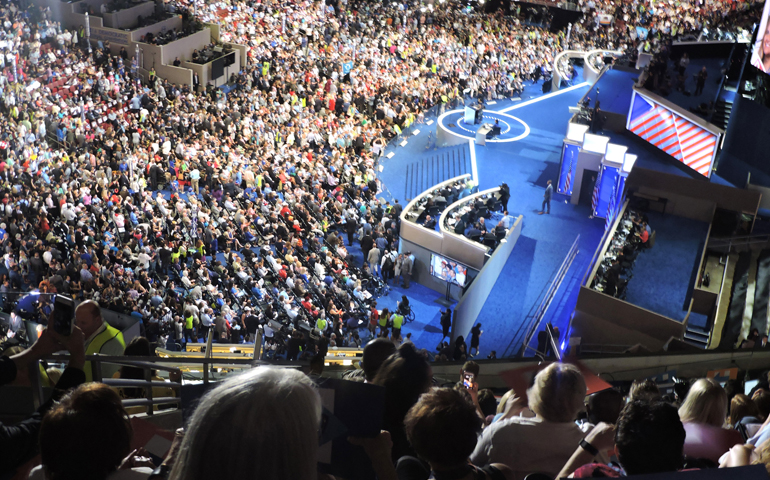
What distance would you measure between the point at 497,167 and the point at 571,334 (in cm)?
1321

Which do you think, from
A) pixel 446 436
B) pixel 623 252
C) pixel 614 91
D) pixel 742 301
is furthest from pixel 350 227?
pixel 446 436

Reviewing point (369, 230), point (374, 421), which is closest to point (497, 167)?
point (369, 230)

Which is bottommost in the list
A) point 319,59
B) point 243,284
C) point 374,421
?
point 243,284

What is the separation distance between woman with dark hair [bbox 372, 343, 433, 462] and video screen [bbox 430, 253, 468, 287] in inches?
676

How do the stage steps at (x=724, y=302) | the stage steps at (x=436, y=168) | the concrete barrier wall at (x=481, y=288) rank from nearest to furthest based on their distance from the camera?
the stage steps at (x=724, y=302) < the concrete barrier wall at (x=481, y=288) < the stage steps at (x=436, y=168)

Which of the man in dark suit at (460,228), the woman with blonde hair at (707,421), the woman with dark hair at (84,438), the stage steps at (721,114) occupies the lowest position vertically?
the man in dark suit at (460,228)

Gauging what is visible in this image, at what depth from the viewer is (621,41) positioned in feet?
140

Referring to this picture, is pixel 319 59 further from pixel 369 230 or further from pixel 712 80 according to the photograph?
pixel 712 80

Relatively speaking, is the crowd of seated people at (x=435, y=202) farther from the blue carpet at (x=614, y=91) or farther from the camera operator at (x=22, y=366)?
the camera operator at (x=22, y=366)

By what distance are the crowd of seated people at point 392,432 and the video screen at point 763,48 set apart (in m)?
16.3

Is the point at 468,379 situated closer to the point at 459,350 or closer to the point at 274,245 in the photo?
the point at 459,350

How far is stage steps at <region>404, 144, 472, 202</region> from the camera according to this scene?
27.8 meters

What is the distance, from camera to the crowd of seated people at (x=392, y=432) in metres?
1.73

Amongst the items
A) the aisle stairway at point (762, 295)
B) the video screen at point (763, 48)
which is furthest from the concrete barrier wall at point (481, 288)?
the video screen at point (763, 48)
